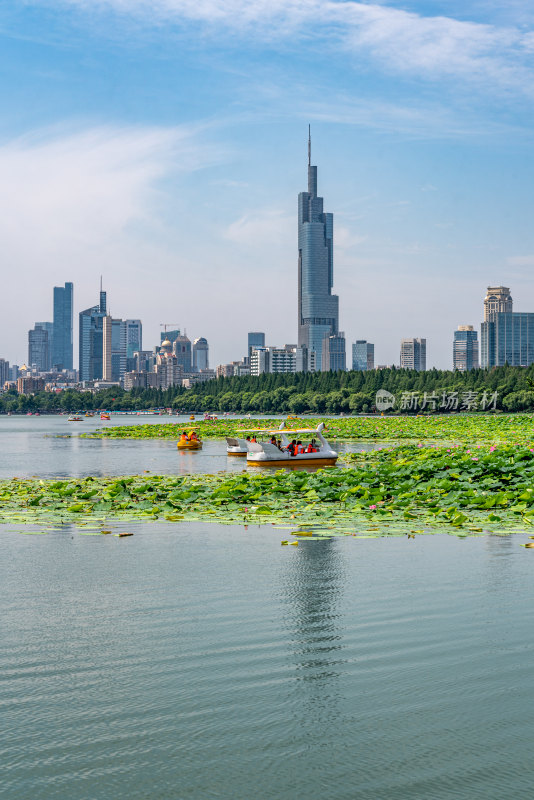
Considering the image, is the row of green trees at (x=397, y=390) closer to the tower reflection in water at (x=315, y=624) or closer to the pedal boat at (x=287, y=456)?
the pedal boat at (x=287, y=456)

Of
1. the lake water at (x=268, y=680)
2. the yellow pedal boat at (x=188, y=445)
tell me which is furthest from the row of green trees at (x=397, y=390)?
the lake water at (x=268, y=680)

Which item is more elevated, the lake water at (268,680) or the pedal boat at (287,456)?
the pedal boat at (287,456)

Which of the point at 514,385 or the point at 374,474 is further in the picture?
the point at 514,385

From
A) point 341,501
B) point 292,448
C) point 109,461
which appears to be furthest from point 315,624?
point 109,461

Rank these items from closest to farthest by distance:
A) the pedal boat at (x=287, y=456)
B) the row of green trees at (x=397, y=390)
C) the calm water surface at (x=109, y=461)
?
the pedal boat at (x=287, y=456), the calm water surface at (x=109, y=461), the row of green trees at (x=397, y=390)

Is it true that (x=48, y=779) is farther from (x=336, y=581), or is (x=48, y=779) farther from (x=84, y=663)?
(x=336, y=581)

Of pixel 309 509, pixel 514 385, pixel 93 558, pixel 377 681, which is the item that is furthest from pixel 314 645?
pixel 514 385

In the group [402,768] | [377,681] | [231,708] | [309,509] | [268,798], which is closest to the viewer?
[268,798]

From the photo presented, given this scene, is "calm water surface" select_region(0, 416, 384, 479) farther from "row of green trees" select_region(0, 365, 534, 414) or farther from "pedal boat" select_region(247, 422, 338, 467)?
"row of green trees" select_region(0, 365, 534, 414)
